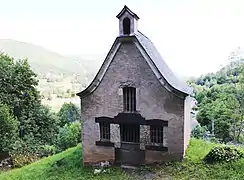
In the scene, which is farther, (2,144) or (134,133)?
(2,144)

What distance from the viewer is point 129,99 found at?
14023mm

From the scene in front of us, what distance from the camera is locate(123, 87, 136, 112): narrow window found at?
45.7ft

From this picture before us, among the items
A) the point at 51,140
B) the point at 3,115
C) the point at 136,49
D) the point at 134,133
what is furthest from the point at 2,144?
the point at 136,49

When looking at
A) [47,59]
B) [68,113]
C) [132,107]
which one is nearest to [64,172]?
[132,107]

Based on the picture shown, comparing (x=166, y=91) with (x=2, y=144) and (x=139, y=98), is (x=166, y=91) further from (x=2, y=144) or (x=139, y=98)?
(x=2, y=144)

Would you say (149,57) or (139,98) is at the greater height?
(149,57)

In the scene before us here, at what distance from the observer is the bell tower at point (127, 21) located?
1352 cm

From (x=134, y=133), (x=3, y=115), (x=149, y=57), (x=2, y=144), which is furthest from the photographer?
(x=2, y=144)

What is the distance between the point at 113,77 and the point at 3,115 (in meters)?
8.83

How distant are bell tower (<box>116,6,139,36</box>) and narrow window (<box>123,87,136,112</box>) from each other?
8.64 ft

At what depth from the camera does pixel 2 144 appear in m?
19.9

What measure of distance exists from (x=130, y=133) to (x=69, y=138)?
33.4 ft

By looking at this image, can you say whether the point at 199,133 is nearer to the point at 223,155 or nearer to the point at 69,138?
the point at 223,155

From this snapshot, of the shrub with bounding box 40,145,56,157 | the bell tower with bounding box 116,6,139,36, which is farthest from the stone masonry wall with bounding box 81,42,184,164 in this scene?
the shrub with bounding box 40,145,56,157
